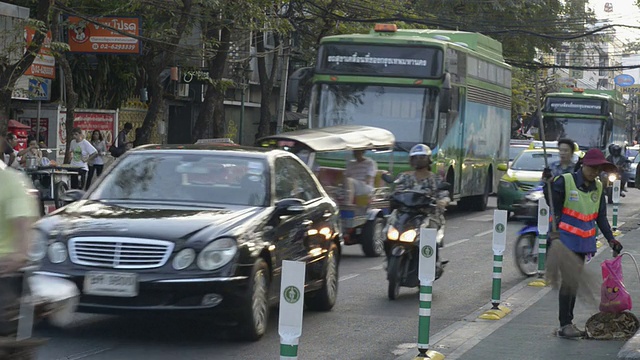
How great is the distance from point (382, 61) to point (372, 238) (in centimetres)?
581

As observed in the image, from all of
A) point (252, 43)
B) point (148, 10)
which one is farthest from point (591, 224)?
→ point (252, 43)

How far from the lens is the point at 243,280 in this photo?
8859 mm

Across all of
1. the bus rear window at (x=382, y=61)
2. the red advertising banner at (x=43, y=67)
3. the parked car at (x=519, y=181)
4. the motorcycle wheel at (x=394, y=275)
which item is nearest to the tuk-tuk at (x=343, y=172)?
the motorcycle wheel at (x=394, y=275)

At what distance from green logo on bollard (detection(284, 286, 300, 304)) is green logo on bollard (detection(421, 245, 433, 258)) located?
3142 mm

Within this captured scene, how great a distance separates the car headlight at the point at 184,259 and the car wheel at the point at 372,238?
7.82 meters

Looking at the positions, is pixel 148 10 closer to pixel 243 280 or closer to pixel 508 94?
pixel 508 94

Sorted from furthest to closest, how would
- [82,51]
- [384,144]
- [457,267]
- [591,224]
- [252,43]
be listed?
[252,43] → [82,51] → [384,144] → [457,267] → [591,224]

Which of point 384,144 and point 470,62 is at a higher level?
point 470,62

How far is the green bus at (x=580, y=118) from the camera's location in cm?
3750

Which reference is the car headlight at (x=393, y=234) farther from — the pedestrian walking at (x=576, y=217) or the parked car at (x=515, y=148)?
the parked car at (x=515, y=148)

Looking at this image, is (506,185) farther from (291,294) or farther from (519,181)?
(291,294)

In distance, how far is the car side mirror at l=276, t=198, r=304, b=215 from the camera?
9734 mm

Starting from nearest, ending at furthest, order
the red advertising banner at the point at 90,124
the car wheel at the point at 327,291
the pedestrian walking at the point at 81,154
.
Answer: the car wheel at the point at 327,291 < the pedestrian walking at the point at 81,154 < the red advertising banner at the point at 90,124

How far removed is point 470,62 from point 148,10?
383 inches
